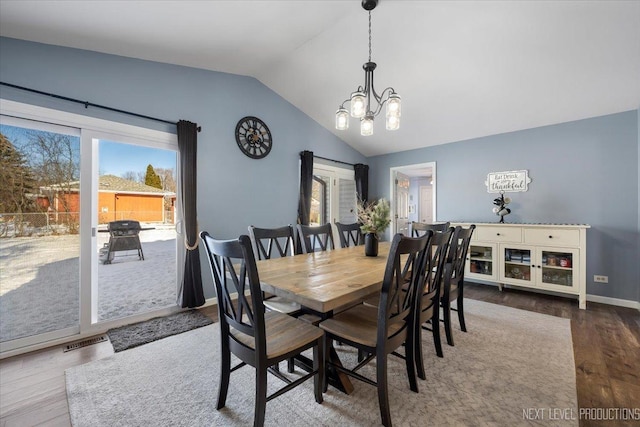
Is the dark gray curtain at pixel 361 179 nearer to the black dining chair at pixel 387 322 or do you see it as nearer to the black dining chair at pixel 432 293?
the black dining chair at pixel 432 293

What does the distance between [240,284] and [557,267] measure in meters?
4.09

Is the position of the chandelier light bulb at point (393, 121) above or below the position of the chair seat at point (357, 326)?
above

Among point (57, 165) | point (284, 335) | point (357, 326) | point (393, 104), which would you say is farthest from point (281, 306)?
point (57, 165)

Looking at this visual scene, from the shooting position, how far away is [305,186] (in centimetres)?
430

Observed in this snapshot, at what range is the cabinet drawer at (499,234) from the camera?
372 centimetres

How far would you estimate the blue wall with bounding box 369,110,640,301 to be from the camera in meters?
3.28

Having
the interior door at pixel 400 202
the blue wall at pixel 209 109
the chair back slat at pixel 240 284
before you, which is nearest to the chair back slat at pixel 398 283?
the chair back slat at pixel 240 284

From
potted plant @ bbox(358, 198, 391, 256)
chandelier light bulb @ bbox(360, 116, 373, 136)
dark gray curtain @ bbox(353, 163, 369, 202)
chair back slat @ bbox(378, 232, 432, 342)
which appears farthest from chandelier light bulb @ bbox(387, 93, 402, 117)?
dark gray curtain @ bbox(353, 163, 369, 202)

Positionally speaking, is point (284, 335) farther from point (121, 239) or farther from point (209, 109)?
point (209, 109)

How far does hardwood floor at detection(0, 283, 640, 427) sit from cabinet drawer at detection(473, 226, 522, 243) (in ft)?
3.45

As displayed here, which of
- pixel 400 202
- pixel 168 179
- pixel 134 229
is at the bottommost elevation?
pixel 134 229

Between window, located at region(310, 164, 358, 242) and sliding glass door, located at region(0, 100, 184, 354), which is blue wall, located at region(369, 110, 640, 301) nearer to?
window, located at region(310, 164, 358, 242)

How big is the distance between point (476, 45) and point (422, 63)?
21.2 inches

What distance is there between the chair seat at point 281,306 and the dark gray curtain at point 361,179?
11.9 ft
